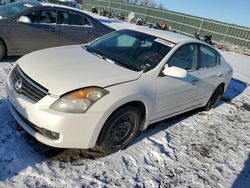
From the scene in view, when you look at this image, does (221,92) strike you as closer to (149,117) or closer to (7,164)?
(149,117)

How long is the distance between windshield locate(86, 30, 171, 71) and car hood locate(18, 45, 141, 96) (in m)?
0.25

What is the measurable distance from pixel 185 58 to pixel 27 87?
2664mm

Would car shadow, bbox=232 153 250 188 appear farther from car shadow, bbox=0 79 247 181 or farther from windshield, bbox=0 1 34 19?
windshield, bbox=0 1 34 19

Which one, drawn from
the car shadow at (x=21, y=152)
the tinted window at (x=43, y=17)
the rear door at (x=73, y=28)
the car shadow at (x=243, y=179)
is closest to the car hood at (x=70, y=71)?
the car shadow at (x=21, y=152)

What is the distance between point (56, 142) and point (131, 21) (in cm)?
2707

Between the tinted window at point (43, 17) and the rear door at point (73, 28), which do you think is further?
the rear door at point (73, 28)

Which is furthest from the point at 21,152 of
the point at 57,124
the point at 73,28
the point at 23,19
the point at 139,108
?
the point at 73,28

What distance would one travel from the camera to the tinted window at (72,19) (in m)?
7.57

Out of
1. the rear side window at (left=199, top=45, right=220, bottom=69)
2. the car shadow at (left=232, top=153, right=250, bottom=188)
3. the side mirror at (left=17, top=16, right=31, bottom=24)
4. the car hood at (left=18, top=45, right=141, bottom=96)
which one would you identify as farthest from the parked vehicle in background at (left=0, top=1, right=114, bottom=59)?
the car shadow at (left=232, top=153, right=250, bottom=188)

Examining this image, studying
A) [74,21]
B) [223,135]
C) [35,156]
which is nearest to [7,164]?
[35,156]

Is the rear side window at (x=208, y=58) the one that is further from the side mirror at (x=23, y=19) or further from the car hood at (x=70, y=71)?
the side mirror at (x=23, y=19)

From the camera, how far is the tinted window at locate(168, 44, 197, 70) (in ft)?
15.1

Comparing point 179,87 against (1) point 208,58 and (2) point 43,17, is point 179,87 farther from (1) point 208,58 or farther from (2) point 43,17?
(2) point 43,17

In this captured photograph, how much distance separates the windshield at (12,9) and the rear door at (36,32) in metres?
0.26
